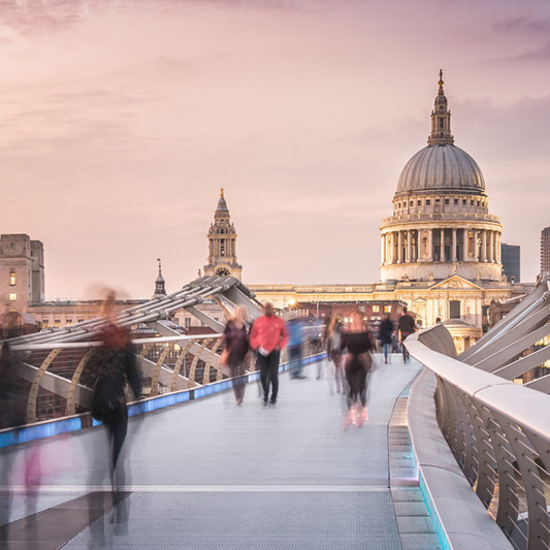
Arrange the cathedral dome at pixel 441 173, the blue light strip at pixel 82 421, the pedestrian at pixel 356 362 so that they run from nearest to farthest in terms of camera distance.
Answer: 1. the blue light strip at pixel 82 421
2. the pedestrian at pixel 356 362
3. the cathedral dome at pixel 441 173

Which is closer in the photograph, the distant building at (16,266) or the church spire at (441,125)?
the distant building at (16,266)

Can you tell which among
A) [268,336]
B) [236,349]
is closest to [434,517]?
[268,336]

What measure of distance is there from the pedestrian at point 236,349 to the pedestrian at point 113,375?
820 centimetres

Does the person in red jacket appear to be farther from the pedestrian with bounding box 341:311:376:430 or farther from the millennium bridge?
the pedestrian with bounding box 341:311:376:430

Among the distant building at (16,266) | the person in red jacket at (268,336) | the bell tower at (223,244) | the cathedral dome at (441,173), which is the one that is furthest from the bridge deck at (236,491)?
the bell tower at (223,244)

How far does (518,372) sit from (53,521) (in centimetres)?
1084

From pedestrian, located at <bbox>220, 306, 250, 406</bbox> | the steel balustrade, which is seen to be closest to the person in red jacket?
pedestrian, located at <bbox>220, 306, 250, 406</bbox>

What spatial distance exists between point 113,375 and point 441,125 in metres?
186

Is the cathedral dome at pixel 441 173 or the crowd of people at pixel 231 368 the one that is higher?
the cathedral dome at pixel 441 173

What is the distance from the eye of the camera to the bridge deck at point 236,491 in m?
6.90

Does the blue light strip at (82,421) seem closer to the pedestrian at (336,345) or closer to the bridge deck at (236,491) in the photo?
the bridge deck at (236,491)

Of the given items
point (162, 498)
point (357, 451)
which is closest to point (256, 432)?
point (357, 451)

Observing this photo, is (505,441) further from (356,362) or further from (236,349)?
(236,349)

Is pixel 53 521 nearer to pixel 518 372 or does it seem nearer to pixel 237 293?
pixel 518 372
